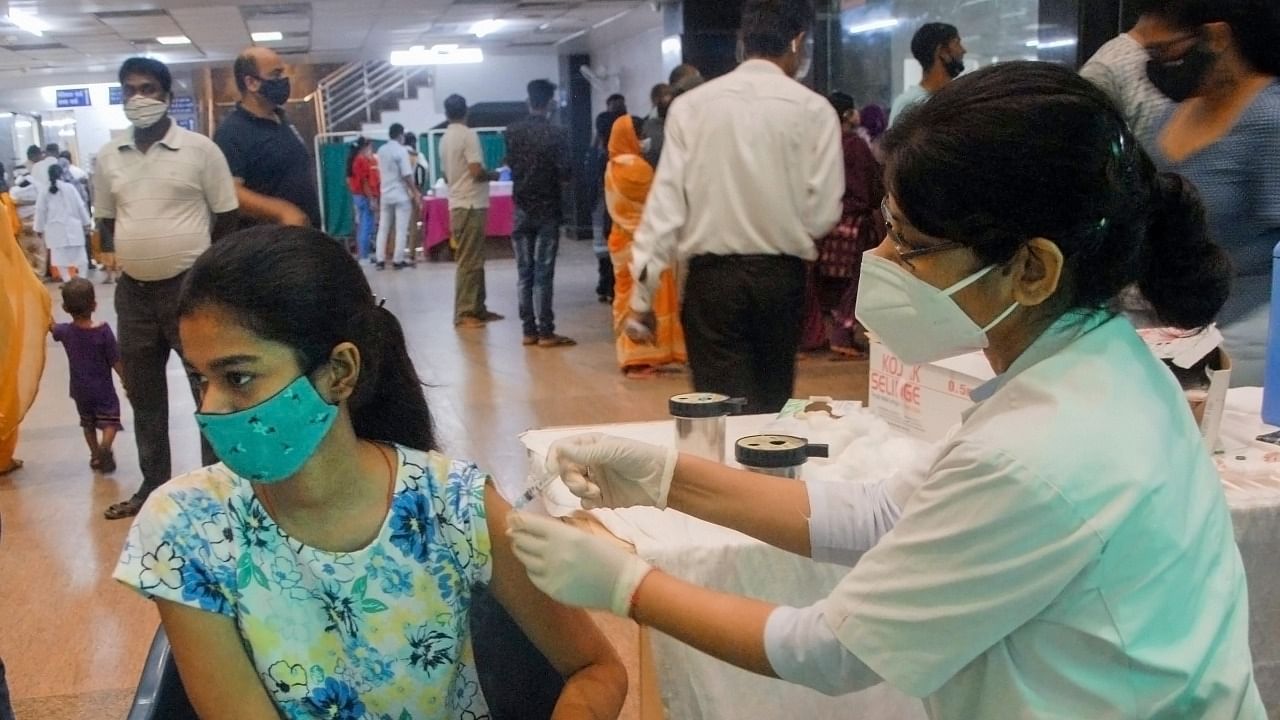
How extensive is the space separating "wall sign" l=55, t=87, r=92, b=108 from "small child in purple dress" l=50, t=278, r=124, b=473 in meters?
15.0

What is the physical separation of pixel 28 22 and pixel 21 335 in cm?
926

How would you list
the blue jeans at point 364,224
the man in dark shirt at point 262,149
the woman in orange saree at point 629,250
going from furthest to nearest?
the blue jeans at point 364,224 < the woman in orange saree at point 629,250 < the man in dark shirt at point 262,149

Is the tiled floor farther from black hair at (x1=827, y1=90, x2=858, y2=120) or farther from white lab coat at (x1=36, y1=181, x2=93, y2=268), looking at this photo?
white lab coat at (x1=36, y1=181, x2=93, y2=268)

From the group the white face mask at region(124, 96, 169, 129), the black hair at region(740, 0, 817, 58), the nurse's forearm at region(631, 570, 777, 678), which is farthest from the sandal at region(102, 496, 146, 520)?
the nurse's forearm at region(631, 570, 777, 678)

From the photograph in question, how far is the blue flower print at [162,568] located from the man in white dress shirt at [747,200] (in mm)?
1750

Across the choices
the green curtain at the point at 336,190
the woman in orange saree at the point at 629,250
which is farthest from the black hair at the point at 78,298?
the green curtain at the point at 336,190

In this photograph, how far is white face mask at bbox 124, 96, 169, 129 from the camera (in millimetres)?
3398

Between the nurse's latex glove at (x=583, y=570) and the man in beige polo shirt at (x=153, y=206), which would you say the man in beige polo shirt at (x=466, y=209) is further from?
the nurse's latex glove at (x=583, y=570)

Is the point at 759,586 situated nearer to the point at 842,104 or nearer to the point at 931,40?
the point at 931,40

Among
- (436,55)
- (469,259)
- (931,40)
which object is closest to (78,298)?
(469,259)

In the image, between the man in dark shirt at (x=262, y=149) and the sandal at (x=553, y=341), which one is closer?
the man in dark shirt at (x=262, y=149)

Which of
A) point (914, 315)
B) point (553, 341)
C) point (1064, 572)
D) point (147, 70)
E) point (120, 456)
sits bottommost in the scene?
point (120, 456)

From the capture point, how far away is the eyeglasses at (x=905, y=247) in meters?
1.05

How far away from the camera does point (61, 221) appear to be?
11148 millimetres
